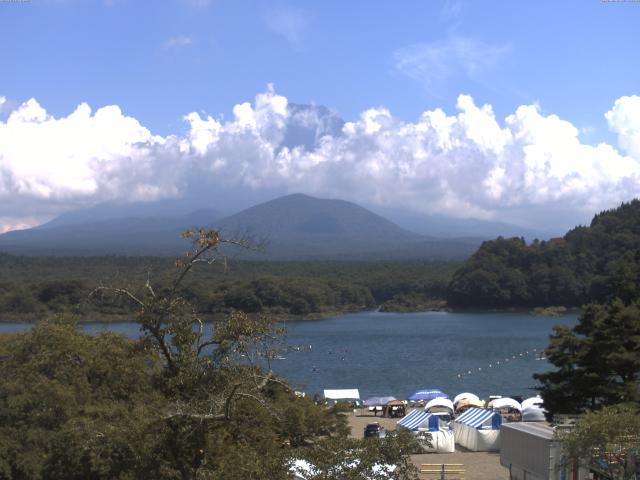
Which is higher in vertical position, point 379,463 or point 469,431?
point 379,463

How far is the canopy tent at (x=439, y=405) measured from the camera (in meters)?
22.8

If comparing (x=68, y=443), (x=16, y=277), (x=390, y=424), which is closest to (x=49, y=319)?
(x=68, y=443)

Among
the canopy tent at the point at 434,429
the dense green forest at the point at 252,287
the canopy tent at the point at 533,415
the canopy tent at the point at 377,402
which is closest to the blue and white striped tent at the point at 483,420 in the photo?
the canopy tent at the point at 434,429

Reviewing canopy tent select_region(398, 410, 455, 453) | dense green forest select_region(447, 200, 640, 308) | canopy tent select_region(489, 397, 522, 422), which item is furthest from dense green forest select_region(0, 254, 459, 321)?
canopy tent select_region(398, 410, 455, 453)

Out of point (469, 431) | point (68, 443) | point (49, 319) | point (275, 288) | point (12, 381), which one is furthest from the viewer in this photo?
point (275, 288)

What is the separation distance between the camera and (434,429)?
17.6 metres

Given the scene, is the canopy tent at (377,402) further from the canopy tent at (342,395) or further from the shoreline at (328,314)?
the shoreline at (328,314)

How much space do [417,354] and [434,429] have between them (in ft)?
83.3

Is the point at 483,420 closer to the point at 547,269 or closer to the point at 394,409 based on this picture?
the point at 394,409

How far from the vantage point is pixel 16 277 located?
77.9m

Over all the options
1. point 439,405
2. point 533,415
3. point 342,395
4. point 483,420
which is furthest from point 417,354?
point 483,420

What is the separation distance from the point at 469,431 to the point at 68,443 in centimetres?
1096

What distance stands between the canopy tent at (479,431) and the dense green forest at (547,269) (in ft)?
166

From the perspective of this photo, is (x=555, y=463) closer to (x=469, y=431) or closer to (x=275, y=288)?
(x=469, y=431)
